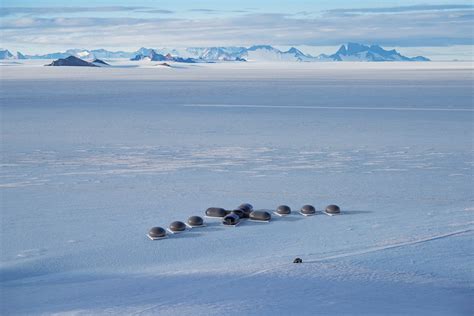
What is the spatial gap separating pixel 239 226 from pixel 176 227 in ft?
1.71

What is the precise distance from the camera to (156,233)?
526 centimetres

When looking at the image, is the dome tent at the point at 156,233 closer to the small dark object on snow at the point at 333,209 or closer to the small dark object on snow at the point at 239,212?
the small dark object on snow at the point at 239,212

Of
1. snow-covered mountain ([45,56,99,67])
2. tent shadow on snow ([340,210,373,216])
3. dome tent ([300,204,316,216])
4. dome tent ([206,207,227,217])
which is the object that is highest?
dome tent ([206,207,227,217])

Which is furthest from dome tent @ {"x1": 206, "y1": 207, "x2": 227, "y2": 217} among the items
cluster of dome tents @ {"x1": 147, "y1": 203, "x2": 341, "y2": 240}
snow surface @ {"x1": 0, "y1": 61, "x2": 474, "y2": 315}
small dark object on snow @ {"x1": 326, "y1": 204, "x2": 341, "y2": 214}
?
small dark object on snow @ {"x1": 326, "y1": 204, "x2": 341, "y2": 214}

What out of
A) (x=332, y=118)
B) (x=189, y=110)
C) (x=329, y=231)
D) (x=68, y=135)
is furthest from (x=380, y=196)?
(x=189, y=110)

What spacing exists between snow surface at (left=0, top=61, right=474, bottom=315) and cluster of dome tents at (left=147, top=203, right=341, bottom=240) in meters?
0.08

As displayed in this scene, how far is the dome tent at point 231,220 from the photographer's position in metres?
5.69

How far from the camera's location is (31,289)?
418 cm

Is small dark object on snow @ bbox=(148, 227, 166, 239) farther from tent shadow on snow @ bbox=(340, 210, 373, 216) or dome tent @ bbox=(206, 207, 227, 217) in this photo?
tent shadow on snow @ bbox=(340, 210, 373, 216)

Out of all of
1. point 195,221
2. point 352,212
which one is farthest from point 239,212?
point 352,212

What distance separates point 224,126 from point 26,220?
6.82m

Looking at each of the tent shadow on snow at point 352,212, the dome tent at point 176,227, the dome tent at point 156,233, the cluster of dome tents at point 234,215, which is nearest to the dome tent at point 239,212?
the cluster of dome tents at point 234,215

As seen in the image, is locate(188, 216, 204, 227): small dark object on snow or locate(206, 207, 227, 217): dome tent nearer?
locate(188, 216, 204, 227): small dark object on snow

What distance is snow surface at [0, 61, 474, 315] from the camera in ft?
13.1
